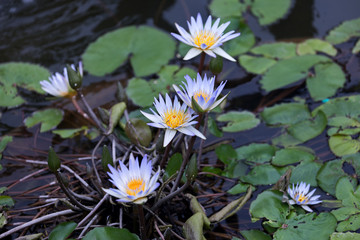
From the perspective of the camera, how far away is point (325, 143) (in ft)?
9.57

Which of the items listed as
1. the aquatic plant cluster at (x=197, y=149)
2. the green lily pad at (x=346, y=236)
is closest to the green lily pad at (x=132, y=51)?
the aquatic plant cluster at (x=197, y=149)

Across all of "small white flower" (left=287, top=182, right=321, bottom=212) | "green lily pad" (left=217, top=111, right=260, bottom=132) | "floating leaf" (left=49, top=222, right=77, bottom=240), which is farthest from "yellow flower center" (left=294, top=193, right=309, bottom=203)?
"floating leaf" (left=49, top=222, right=77, bottom=240)

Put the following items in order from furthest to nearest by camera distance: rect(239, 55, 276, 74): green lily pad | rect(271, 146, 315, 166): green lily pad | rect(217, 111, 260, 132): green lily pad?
rect(239, 55, 276, 74): green lily pad → rect(217, 111, 260, 132): green lily pad → rect(271, 146, 315, 166): green lily pad

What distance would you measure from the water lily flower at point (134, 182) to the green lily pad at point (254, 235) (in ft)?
2.45


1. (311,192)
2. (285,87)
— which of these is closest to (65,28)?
(285,87)

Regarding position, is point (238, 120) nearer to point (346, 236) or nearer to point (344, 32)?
point (346, 236)

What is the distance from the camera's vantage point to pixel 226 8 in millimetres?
4125

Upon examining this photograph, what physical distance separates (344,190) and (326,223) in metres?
0.32

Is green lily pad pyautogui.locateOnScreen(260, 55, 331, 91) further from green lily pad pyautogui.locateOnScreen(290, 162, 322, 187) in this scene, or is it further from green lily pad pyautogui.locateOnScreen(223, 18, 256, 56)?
green lily pad pyautogui.locateOnScreen(290, 162, 322, 187)

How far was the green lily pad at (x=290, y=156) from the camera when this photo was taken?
270 cm

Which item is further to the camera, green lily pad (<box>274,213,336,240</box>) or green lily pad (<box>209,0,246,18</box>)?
green lily pad (<box>209,0,246,18</box>)

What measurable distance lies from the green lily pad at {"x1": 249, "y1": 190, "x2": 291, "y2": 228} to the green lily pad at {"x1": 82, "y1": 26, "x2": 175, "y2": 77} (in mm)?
1618

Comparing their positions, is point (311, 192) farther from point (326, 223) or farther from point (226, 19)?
point (226, 19)

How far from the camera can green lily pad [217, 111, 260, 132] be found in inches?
118
